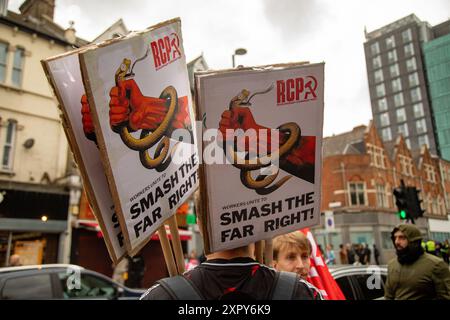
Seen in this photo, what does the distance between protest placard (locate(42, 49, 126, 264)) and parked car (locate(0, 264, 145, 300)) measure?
3.44m

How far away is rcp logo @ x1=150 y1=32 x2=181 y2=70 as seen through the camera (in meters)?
1.64

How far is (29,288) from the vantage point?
5.39 metres

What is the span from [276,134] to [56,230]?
1313 centimetres

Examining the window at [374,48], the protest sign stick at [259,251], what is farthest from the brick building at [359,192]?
the protest sign stick at [259,251]

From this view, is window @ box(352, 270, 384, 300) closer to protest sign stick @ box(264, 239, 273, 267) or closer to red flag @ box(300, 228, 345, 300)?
red flag @ box(300, 228, 345, 300)

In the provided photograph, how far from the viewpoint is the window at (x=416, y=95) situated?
3.67 meters

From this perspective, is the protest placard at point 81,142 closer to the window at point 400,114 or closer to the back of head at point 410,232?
the back of head at point 410,232

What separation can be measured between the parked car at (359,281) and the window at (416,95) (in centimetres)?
226

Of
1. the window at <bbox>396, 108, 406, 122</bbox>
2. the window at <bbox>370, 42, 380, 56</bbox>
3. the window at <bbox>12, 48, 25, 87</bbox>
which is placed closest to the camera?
the window at <bbox>370, 42, 380, 56</bbox>

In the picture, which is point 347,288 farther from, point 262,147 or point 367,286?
point 262,147

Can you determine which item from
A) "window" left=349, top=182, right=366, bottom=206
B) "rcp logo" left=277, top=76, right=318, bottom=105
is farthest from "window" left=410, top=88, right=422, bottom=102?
"window" left=349, top=182, right=366, bottom=206

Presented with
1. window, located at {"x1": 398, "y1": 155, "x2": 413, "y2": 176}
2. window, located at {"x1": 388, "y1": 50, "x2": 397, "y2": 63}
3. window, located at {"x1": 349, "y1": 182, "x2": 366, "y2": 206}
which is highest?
window, located at {"x1": 349, "y1": 182, "x2": 366, "y2": 206}

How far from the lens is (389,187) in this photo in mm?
26578

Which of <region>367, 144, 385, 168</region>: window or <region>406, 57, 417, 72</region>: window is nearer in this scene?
<region>406, 57, 417, 72</region>: window
